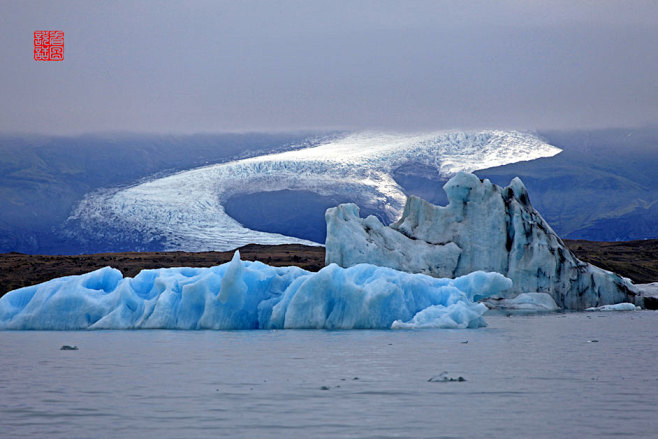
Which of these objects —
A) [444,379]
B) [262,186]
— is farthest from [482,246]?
[262,186]

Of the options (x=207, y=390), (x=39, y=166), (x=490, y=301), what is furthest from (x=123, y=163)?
(x=207, y=390)

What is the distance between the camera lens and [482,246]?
30609mm

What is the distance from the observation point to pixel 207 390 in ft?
36.6

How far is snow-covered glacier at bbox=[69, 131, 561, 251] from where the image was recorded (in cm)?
5441

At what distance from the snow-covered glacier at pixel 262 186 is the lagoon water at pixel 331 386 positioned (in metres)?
35.3

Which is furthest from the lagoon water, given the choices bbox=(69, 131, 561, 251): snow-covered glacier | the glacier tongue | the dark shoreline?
bbox=(69, 131, 561, 251): snow-covered glacier

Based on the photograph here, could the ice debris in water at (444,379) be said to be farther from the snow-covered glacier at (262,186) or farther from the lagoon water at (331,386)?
the snow-covered glacier at (262,186)

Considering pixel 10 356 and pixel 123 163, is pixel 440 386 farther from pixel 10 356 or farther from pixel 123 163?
pixel 123 163

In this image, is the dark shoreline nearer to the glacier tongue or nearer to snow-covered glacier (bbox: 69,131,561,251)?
snow-covered glacier (bbox: 69,131,561,251)

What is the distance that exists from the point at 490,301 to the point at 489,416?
2137 centimetres

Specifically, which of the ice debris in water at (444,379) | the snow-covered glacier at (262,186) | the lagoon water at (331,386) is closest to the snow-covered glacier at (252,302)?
the lagoon water at (331,386)

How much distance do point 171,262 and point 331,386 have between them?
38.2 m

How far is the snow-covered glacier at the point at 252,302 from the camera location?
20719 mm

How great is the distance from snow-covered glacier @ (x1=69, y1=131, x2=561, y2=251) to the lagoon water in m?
35.3
